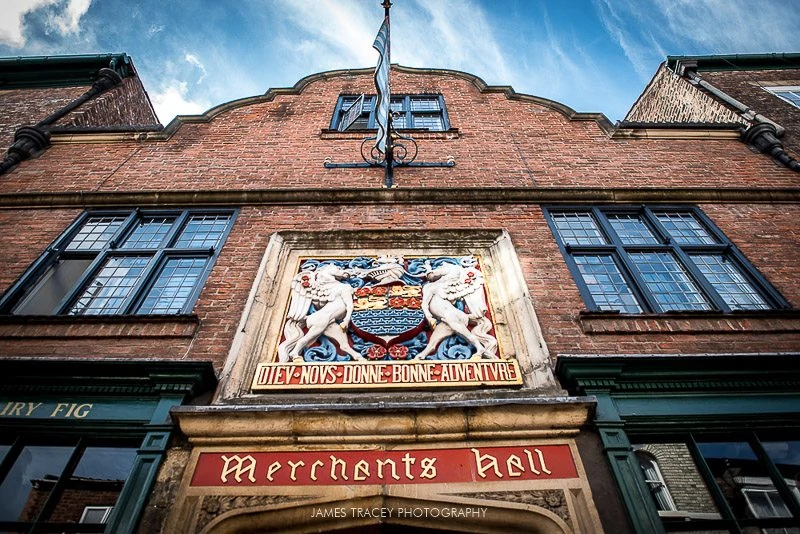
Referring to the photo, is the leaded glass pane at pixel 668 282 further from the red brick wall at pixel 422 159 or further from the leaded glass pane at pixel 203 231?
the leaded glass pane at pixel 203 231

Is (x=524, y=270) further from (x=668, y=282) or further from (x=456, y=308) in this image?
(x=668, y=282)

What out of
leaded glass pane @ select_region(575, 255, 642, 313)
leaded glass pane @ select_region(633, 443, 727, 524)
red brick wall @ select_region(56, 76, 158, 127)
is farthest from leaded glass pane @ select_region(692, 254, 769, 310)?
red brick wall @ select_region(56, 76, 158, 127)

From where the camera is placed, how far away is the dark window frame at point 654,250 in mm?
5602

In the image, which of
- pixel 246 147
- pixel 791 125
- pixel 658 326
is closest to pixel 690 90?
pixel 791 125

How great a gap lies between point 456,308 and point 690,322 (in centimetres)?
247

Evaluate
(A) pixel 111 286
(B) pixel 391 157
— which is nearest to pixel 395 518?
(A) pixel 111 286

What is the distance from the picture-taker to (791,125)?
31.2ft

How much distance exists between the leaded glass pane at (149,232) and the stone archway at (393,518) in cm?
445

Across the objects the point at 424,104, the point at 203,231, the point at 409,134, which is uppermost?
the point at 424,104

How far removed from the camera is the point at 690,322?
514cm

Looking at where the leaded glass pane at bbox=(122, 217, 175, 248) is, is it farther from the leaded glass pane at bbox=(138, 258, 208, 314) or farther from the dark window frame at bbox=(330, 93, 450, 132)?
the dark window frame at bbox=(330, 93, 450, 132)

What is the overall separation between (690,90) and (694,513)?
10.4 meters

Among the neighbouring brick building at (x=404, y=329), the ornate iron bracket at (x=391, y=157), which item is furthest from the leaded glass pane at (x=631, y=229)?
the ornate iron bracket at (x=391, y=157)

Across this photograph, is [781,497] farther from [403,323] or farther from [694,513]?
[403,323]
